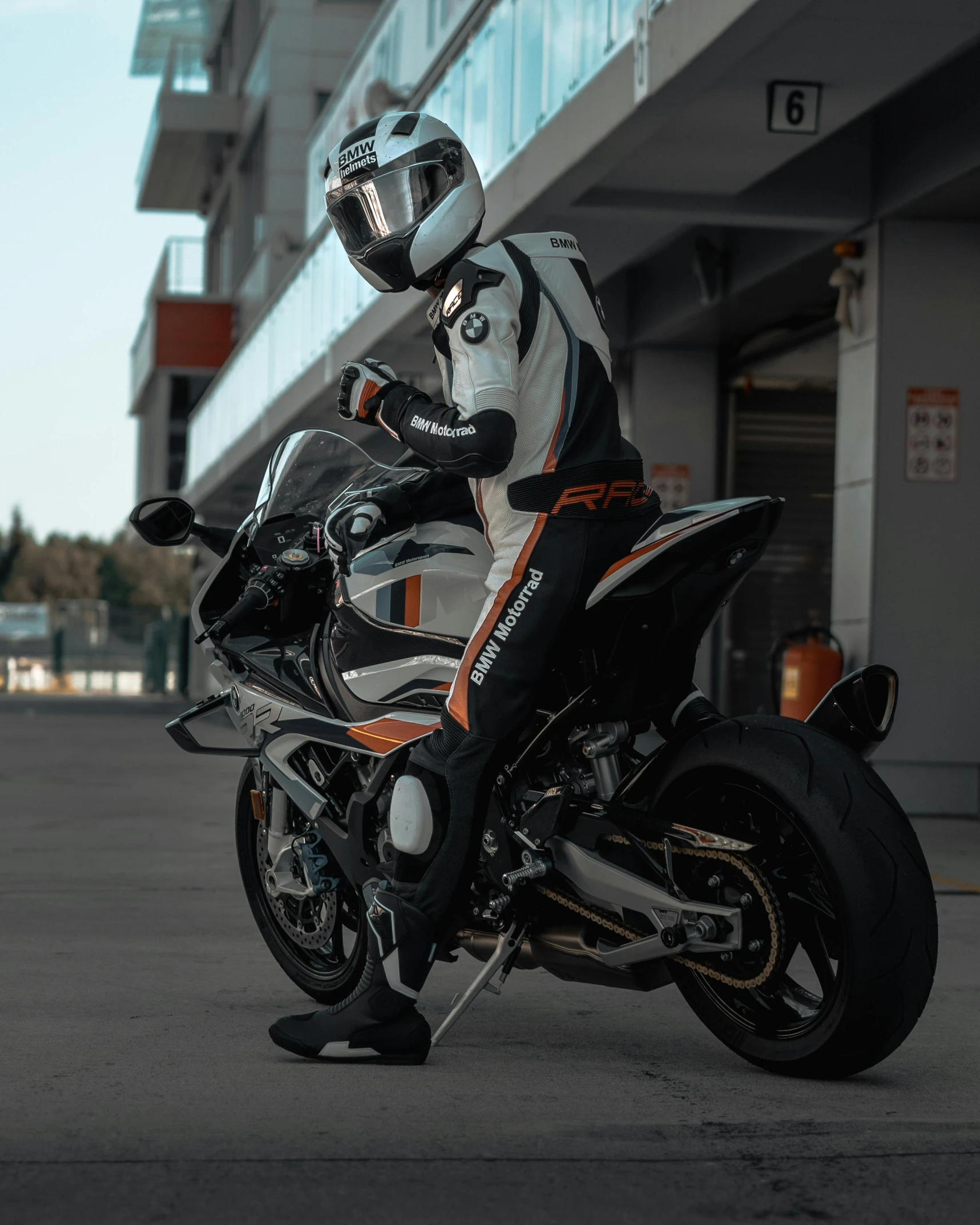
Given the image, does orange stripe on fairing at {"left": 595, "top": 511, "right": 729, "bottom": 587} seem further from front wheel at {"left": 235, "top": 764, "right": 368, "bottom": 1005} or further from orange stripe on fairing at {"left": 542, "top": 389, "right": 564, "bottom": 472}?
front wheel at {"left": 235, "top": 764, "right": 368, "bottom": 1005}

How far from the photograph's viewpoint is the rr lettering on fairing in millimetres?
3455

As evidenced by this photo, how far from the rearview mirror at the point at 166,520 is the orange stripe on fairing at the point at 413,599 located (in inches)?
29.4

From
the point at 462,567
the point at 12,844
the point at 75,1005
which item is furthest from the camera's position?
the point at 12,844

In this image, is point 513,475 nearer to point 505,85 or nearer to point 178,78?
point 505,85

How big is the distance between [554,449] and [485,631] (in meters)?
0.42

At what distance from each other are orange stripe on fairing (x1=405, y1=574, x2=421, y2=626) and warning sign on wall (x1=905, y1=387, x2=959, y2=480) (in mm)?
6269

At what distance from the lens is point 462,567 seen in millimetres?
3764

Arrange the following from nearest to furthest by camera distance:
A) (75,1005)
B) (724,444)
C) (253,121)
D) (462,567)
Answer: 1. (462,567)
2. (75,1005)
3. (724,444)
4. (253,121)

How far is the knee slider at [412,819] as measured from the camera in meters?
3.52

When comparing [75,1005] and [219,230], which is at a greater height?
[219,230]

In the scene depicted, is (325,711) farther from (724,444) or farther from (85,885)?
(724,444)

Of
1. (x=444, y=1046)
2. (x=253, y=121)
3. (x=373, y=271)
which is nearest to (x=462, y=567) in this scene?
(x=373, y=271)

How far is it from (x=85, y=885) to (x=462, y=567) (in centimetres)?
325

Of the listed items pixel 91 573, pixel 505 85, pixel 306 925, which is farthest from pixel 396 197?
pixel 91 573
